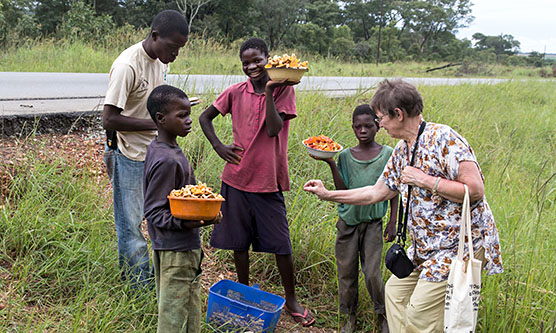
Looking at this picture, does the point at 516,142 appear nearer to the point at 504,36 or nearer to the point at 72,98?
the point at 72,98

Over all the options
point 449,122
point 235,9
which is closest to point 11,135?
point 449,122

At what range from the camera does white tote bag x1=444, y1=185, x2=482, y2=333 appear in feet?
6.82

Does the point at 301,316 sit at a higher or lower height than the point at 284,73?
lower

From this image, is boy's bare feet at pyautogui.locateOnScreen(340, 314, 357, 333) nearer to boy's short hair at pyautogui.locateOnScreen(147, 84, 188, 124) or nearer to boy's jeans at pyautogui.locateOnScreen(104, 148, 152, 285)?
boy's jeans at pyautogui.locateOnScreen(104, 148, 152, 285)

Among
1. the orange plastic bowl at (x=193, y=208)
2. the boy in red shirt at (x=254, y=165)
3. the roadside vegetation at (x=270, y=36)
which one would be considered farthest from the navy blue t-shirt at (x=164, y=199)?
the roadside vegetation at (x=270, y=36)

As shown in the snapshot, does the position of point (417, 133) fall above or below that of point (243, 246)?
above

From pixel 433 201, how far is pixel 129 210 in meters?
1.68

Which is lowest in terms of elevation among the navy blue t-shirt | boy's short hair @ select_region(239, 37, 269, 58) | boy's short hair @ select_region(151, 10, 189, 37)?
the navy blue t-shirt

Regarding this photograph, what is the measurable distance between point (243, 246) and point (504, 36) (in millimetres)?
68174

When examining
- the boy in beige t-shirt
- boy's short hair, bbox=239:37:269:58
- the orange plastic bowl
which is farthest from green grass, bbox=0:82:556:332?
boy's short hair, bbox=239:37:269:58

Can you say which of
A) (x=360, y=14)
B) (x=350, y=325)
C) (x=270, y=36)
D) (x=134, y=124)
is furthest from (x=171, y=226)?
(x=360, y=14)

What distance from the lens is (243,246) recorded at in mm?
3062

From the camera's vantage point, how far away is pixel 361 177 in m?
3.06

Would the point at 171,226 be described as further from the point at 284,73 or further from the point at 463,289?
the point at 463,289
